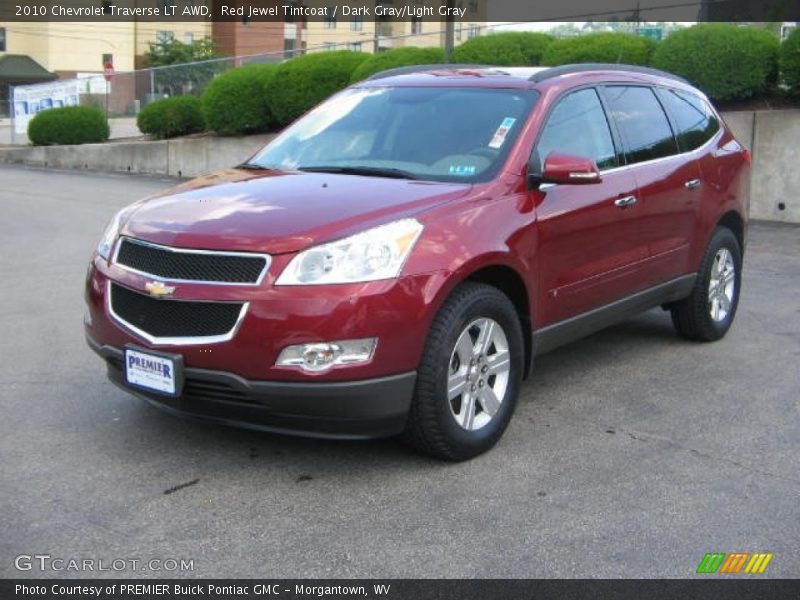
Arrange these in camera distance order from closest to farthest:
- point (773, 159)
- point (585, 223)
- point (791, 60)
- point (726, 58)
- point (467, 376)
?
point (467, 376), point (585, 223), point (791, 60), point (773, 159), point (726, 58)

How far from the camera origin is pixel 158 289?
4.08 metres

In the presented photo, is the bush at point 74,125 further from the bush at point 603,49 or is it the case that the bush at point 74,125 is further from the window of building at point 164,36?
the window of building at point 164,36

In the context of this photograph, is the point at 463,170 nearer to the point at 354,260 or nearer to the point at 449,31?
the point at 354,260

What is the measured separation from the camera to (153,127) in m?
23.0

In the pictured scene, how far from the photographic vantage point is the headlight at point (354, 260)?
3.91 metres

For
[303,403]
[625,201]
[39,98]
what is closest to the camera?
[303,403]

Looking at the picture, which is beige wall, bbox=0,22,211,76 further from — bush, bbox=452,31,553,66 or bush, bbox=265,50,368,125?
bush, bbox=452,31,553,66

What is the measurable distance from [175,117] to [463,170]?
1912 centimetres

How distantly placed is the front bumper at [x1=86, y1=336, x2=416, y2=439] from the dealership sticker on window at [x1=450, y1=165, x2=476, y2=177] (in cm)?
122

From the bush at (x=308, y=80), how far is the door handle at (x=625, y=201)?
1314 centimetres

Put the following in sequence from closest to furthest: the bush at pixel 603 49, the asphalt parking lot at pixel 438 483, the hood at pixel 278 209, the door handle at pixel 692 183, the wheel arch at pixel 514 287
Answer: the asphalt parking lot at pixel 438 483, the hood at pixel 278 209, the wheel arch at pixel 514 287, the door handle at pixel 692 183, the bush at pixel 603 49

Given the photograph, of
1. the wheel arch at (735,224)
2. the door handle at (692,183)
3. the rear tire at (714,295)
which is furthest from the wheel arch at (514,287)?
the wheel arch at (735,224)

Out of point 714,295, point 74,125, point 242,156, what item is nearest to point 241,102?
point 242,156

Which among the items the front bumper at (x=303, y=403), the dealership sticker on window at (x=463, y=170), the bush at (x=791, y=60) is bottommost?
the front bumper at (x=303, y=403)
